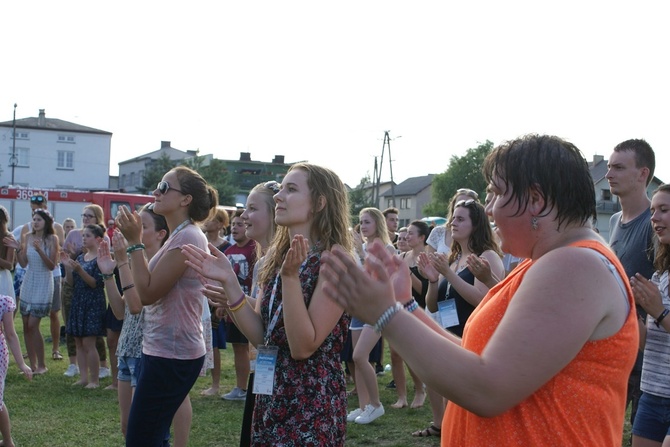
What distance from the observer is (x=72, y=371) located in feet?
33.4

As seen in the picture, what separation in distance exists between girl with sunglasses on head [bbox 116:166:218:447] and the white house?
64971mm

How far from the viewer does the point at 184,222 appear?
4.80 m

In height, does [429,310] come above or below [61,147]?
below

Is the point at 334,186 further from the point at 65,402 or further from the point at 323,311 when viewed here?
the point at 65,402

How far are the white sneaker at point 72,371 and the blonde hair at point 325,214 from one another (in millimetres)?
7388

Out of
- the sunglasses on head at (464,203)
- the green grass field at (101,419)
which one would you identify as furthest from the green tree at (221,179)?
the sunglasses on head at (464,203)

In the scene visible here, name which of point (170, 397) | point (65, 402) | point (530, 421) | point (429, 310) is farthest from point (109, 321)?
point (530, 421)

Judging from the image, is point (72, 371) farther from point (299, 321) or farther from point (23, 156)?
point (23, 156)

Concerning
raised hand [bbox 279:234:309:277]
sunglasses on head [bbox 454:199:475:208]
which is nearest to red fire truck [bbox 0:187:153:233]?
sunglasses on head [bbox 454:199:475:208]

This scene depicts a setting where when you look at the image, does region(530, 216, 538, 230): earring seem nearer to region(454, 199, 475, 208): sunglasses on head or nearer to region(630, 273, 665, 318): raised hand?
region(630, 273, 665, 318): raised hand

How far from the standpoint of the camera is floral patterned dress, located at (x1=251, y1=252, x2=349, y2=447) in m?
3.34

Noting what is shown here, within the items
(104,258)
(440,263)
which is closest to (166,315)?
(104,258)

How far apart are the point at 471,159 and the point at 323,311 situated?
8703 centimetres

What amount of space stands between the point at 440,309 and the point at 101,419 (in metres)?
4.01
